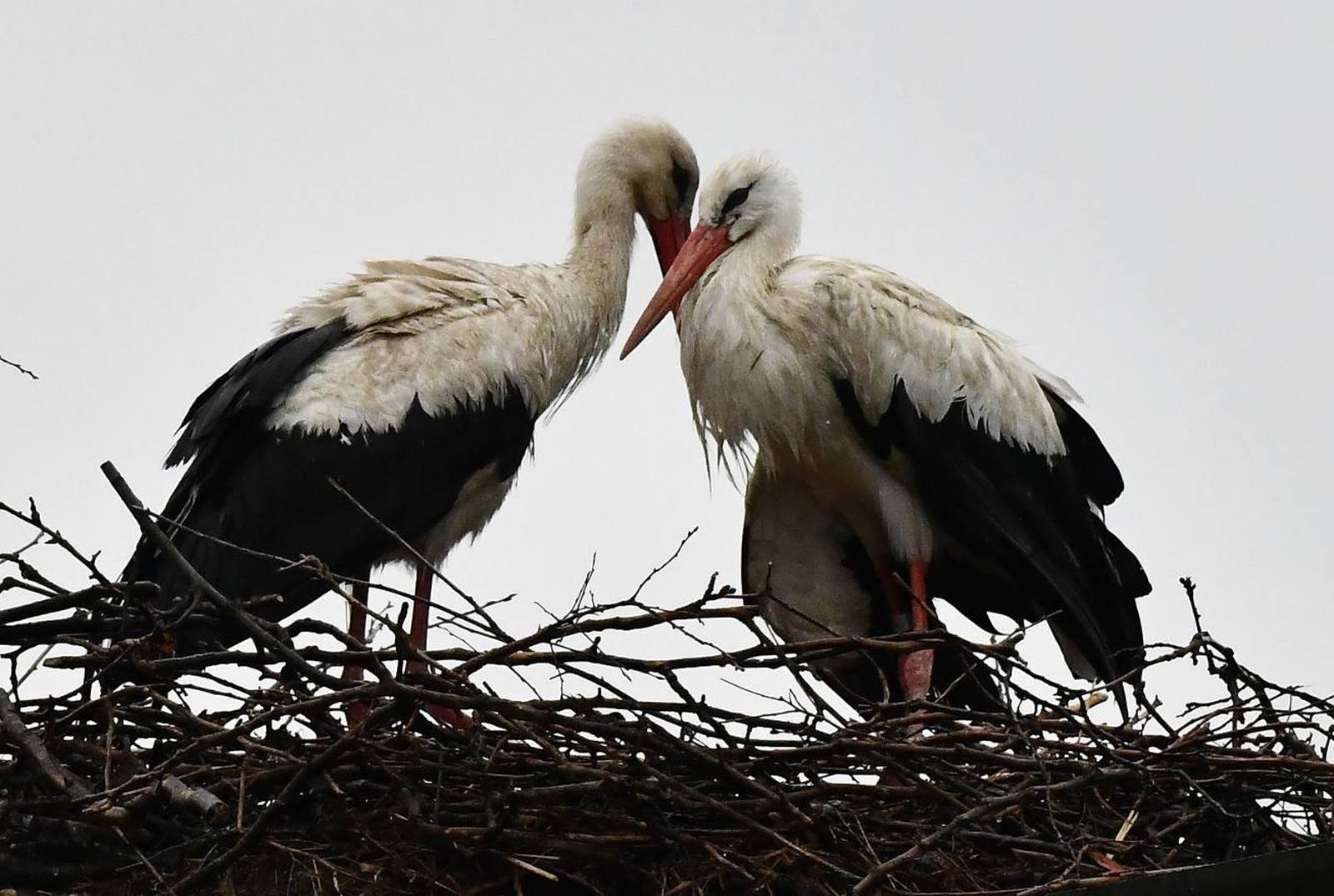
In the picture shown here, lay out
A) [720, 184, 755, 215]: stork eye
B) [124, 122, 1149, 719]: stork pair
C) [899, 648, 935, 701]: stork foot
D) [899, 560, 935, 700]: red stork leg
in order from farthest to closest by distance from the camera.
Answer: [720, 184, 755, 215]: stork eye < [899, 648, 935, 701]: stork foot < [899, 560, 935, 700]: red stork leg < [124, 122, 1149, 719]: stork pair

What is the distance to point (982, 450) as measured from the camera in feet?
16.3

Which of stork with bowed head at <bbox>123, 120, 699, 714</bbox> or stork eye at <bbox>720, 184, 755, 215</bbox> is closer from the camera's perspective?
stork with bowed head at <bbox>123, 120, 699, 714</bbox>

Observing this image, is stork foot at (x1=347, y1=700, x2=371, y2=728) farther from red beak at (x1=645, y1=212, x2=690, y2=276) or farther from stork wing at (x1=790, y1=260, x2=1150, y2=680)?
red beak at (x1=645, y1=212, x2=690, y2=276)

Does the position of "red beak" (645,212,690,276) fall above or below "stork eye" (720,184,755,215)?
above

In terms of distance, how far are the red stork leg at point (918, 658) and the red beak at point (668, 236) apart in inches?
55.4

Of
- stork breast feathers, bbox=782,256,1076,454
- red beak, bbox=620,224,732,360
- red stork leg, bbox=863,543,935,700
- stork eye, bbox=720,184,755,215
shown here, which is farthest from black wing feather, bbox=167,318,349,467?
red stork leg, bbox=863,543,935,700

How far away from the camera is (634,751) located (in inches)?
131

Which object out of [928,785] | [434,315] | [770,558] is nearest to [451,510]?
[434,315]

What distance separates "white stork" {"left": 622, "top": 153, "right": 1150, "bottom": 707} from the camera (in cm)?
495

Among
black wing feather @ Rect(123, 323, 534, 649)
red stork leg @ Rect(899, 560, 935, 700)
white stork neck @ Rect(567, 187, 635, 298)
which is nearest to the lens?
black wing feather @ Rect(123, 323, 534, 649)

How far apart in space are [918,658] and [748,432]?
0.74 m

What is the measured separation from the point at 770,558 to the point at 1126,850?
210cm

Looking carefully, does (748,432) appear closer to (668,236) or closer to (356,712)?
(668,236)

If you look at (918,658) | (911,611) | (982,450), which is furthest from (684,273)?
(918,658)
